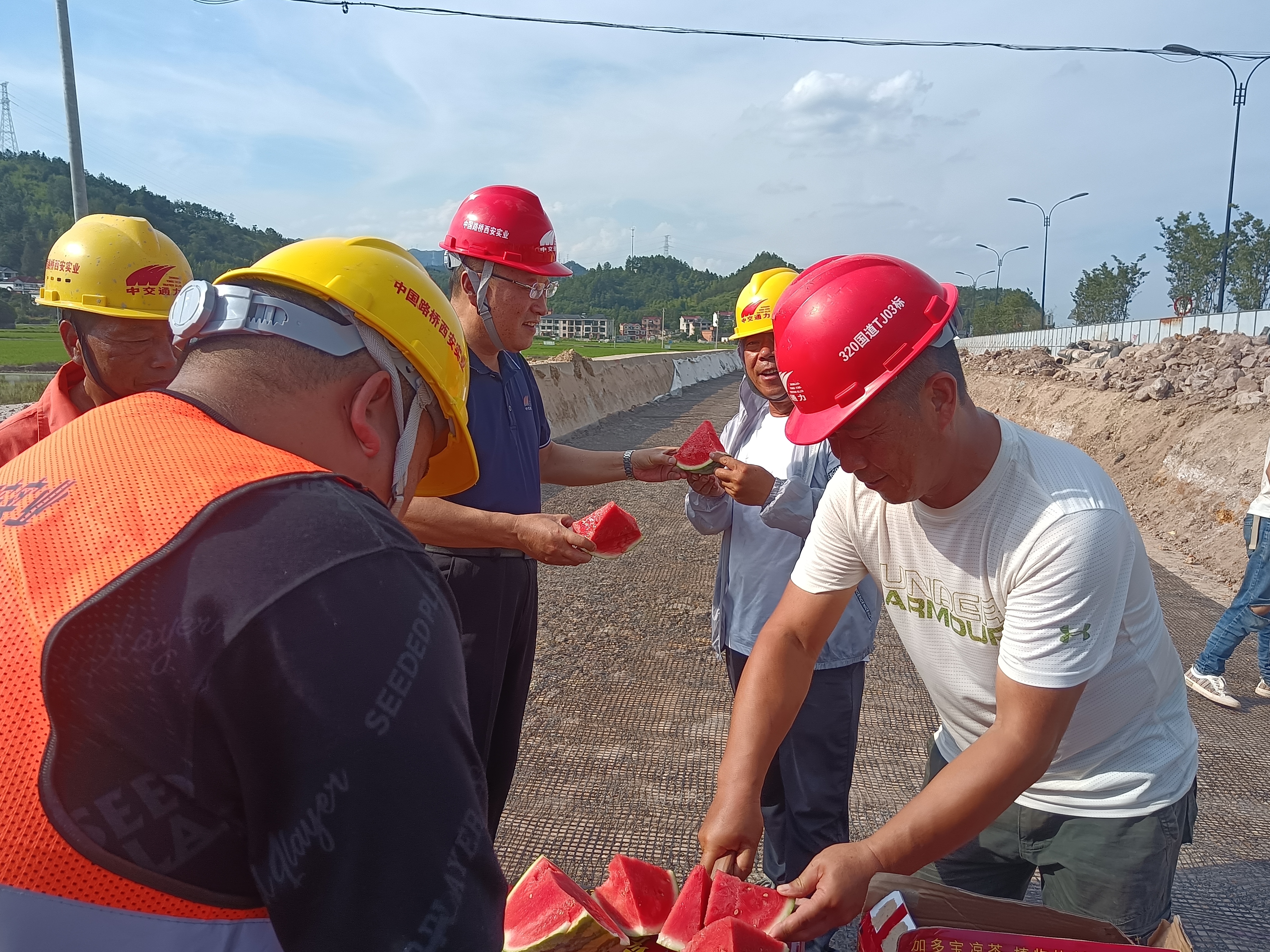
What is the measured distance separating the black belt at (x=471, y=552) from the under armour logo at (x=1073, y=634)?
6.50 feet

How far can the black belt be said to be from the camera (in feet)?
10.8

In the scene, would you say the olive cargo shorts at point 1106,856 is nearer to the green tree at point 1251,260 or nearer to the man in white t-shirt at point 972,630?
the man in white t-shirt at point 972,630

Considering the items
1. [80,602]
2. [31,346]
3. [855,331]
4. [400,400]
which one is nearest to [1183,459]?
[855,331]

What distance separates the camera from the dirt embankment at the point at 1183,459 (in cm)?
1030

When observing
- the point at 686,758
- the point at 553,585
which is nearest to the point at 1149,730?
the point at 686,758

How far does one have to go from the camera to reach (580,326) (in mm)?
141125

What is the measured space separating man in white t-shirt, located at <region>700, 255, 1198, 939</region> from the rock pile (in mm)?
13118

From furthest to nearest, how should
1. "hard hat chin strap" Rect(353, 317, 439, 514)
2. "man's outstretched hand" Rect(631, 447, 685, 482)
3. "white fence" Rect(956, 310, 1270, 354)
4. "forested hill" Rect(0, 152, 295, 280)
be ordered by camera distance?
1. "forested hill" Rect(0, 152, 295, 280)
2. "white fence" Rect(956, 310, 1270, 354)
3. "man's outstretched hand" Rect(631, 447, 685, 482)
4. "hard hat chin strap" Rect(353, 317, 439, 514)

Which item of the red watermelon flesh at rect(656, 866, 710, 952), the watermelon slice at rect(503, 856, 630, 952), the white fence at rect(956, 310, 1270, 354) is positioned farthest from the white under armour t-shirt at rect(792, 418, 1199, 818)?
the white fence at rect(956, 310, 1270, 354)

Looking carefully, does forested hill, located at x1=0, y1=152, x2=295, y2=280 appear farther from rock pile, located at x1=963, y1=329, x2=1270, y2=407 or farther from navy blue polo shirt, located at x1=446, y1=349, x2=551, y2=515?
navy blue polo shirt, located at x1=446, y1=349, x2=551, y2=515

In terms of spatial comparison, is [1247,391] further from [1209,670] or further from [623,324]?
[623,324]

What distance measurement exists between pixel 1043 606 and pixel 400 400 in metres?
1.56

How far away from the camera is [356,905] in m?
1.01

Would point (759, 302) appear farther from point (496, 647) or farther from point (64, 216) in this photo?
point (64, 216)
